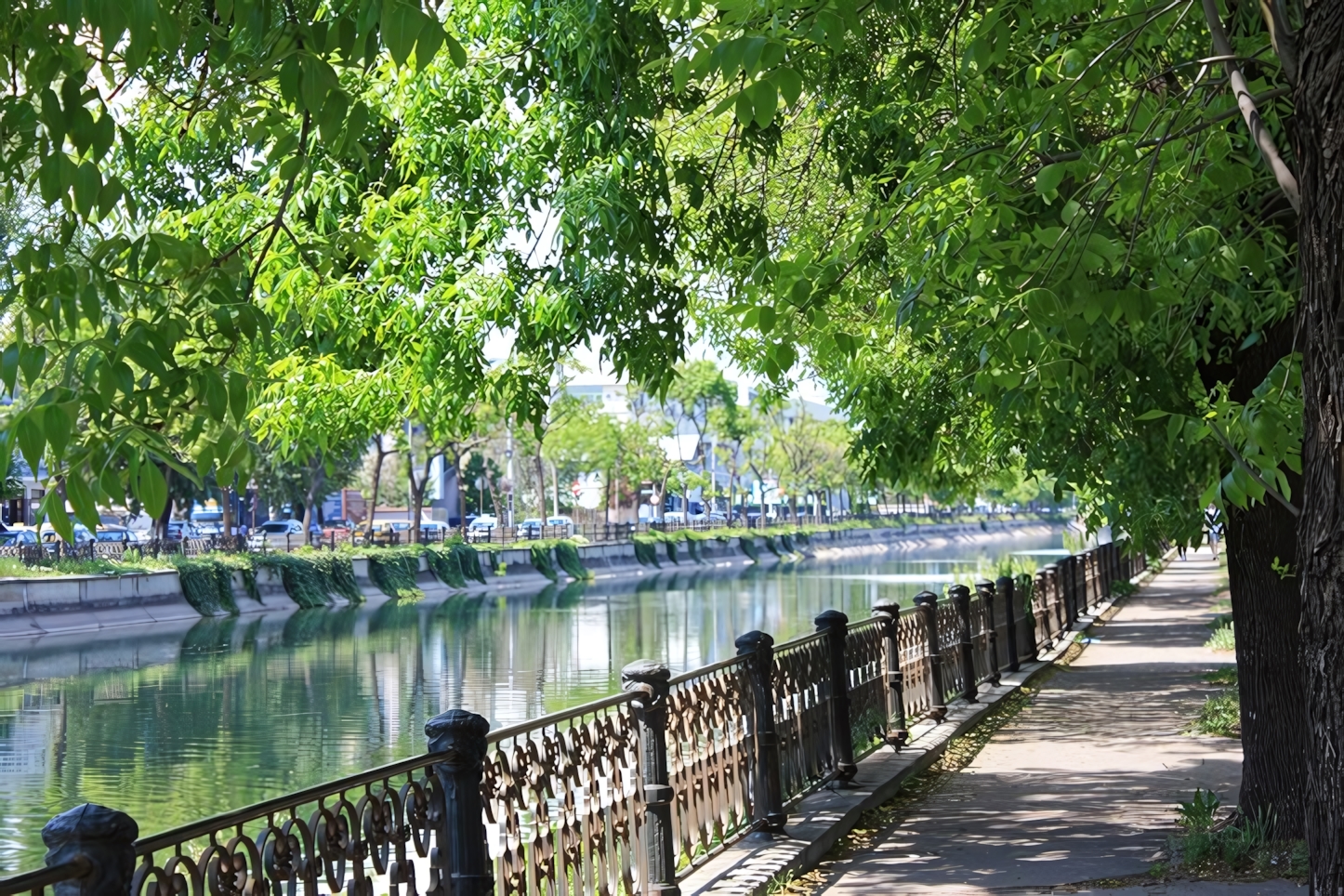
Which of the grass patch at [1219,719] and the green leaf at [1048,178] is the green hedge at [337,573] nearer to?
the grass patch at [1219,719]

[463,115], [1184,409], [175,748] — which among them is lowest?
[175,748]

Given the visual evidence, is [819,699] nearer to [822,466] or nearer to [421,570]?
[421,570]

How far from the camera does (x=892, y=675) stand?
41.9ft

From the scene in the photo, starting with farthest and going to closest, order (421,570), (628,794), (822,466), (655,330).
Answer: (822,466)
(421,570)
(655,330)
(628,794)

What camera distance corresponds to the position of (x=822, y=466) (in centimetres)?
10925

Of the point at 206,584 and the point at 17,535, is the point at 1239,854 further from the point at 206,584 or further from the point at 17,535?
the point at 17,535

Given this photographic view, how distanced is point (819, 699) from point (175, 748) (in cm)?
1342

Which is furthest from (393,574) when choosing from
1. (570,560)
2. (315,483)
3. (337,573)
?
(315,483)

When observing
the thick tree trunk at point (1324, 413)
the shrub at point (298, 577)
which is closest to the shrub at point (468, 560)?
the shrub at point (298, 577)

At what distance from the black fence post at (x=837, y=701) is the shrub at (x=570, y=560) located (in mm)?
56741

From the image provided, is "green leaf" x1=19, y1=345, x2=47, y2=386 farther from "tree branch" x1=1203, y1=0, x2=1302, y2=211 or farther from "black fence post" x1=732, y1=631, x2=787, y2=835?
"black fence post" x1=732, y1=631, x2=787, y2=835

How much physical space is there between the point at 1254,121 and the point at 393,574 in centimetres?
5054

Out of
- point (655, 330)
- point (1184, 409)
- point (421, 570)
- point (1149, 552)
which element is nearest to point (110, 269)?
point (655, 330)

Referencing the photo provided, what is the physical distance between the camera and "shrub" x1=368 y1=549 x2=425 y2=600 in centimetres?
5316
